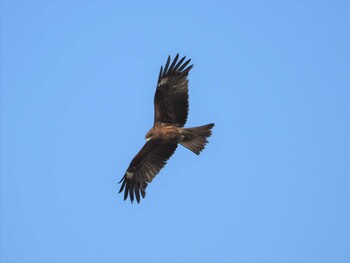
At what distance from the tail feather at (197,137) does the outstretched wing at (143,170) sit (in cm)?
51

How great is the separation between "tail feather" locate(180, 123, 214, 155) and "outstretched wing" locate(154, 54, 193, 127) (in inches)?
9.7

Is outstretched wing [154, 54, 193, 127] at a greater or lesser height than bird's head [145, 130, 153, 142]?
greater

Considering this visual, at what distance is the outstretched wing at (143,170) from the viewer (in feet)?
52.5

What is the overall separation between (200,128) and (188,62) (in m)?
1.32

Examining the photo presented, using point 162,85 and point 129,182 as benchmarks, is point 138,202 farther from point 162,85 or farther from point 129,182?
point 162,85

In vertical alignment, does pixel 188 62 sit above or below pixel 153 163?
above

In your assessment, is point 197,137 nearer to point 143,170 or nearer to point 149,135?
point 149,135

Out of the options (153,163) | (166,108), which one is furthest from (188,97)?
(153,163)

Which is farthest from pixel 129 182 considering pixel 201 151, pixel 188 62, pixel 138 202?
pixel 188 62

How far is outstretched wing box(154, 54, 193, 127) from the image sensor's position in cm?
1549

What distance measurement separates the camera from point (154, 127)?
15602 millimetres

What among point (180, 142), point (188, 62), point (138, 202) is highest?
point (188, 62)

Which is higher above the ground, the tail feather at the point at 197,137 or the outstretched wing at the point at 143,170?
the tail feather at the point at 197,137

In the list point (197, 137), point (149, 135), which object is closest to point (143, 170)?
point (149, 135)
